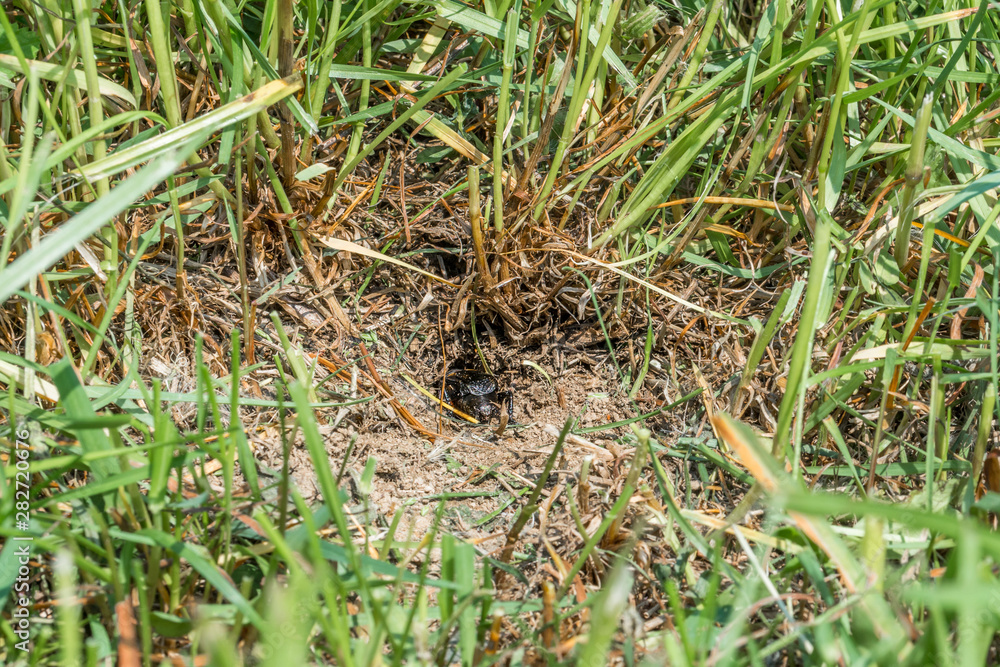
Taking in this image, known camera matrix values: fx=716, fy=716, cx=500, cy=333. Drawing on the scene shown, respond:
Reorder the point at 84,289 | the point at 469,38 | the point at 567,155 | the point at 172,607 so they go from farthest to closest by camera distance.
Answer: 1. the point at 469,38
2. the point at 567,155
3. the point at 84,289
4. the point at 172,607

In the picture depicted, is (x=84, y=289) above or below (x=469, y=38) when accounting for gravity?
below

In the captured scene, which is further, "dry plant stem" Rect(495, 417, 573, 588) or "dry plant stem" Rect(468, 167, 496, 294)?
"dry plant stem" Rect(468, 167, 496, 294)

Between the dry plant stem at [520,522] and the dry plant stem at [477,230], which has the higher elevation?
the dry plant stem at [477,230]

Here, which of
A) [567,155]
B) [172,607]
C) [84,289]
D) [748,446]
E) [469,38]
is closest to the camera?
[748,446]

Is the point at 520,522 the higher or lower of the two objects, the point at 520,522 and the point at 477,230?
the lower

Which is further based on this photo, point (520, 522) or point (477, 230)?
point (477, 230)

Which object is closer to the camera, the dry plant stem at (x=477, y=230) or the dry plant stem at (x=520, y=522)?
the dry plant stem at (x=520, y=522)

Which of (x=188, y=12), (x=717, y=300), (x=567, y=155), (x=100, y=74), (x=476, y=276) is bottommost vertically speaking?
(x=717, y=300)

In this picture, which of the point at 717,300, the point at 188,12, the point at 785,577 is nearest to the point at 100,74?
the point at 188,12

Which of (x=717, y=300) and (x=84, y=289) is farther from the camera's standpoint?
(x=717, y=300)

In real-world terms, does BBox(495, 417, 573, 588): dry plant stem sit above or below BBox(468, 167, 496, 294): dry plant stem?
below

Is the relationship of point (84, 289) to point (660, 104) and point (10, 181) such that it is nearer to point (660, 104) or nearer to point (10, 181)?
point (10, 181)
